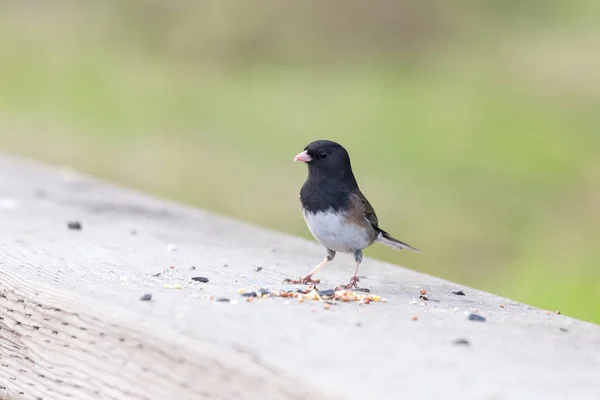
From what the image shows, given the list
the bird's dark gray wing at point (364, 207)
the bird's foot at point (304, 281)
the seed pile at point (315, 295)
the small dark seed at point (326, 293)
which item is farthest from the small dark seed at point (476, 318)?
the bird's dark gray wing at point (364, 207)

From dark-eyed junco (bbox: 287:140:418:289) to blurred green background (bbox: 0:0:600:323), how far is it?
7.57 ft

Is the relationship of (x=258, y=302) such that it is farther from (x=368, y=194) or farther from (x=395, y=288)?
(x=368, y=194)

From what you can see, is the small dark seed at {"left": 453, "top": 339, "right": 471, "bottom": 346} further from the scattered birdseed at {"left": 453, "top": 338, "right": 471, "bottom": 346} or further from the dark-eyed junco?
the dark-eyed junco

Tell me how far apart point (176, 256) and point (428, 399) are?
1743 mm

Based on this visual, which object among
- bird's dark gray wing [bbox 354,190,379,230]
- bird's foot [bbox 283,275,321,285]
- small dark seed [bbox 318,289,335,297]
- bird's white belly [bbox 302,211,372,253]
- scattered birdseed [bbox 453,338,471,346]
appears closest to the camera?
scattered birdseed [bbox 453,338,471,346]

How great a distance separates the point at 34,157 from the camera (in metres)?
10.1

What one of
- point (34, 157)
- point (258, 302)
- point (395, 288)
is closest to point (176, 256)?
point (395, 288)

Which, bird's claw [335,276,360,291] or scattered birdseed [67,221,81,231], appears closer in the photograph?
bird's claw [335,276,360,291]

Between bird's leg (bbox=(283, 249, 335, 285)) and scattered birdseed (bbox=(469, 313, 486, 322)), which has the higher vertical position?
scattered birdseed (bbox=(469, 313, 486, 322))

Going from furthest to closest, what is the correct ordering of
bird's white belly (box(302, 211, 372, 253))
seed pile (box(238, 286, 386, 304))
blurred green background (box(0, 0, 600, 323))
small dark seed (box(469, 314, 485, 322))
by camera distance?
blurred green background (box(0, 0, 600, 323)) < bird's white belly (box(302, 211, 372, 253)) < seed pile (box(238, 286, 386, 304)) < small dark seed (box(469, 314, 485, 322))

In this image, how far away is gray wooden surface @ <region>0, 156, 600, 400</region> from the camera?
1710mm

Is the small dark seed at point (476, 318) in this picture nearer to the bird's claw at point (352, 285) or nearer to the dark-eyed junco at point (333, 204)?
the bird's claw at point (352, 285)

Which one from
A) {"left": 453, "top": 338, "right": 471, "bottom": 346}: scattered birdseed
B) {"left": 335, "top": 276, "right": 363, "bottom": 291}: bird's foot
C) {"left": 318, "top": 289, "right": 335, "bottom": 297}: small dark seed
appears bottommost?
{"left": 318, "top": 289, "right": 335, "bottom": 297}: small dark seed

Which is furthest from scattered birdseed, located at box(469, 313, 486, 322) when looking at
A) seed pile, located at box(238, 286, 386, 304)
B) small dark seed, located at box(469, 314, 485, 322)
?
seed pile, located at box(238, 286, 386, 304)
